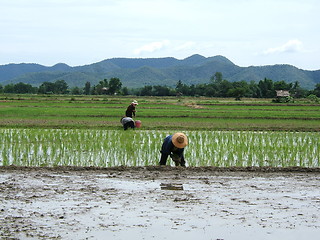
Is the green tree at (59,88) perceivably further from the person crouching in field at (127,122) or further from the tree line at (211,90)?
the person crouching in field at (127,122)

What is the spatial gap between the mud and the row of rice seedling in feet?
3.27

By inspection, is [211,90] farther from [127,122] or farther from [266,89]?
[127,122]

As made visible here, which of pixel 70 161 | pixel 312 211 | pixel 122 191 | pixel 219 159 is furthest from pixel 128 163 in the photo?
pixel 312 211

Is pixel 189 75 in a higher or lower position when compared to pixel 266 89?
higher

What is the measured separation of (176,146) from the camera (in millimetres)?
8406

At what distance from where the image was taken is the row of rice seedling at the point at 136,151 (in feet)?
32.6

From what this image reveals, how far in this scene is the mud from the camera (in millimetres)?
5051

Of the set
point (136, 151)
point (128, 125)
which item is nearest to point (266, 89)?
point (128, 125)

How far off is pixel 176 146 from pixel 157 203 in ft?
7.43

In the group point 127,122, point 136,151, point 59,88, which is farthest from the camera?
point 59,88

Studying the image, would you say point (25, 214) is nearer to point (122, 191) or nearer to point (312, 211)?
point (122, 191)

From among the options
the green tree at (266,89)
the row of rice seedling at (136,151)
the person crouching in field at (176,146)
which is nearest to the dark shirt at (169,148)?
the person crouching in field at (176,146)

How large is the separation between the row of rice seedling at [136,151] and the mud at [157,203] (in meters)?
1.00

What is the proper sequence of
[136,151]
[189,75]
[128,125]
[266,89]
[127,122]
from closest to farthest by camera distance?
1. [136,151]
2. [127,122]
3. [128,125]
4. [266,89]
5. [189,75]
